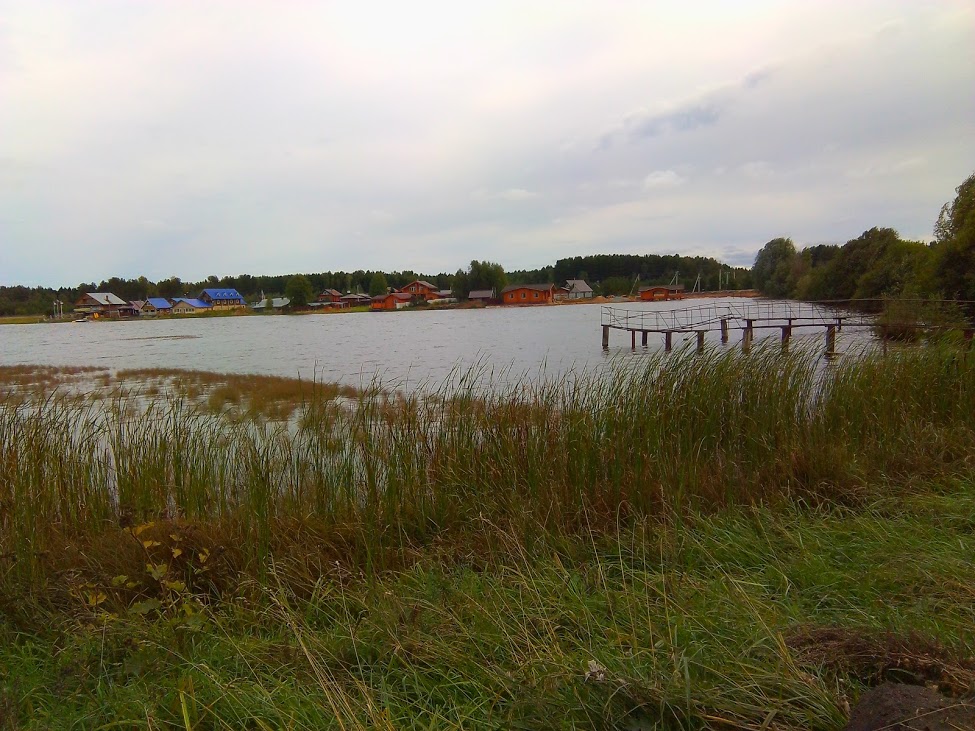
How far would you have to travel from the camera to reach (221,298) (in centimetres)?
14125

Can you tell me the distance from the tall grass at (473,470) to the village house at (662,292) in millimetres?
129090

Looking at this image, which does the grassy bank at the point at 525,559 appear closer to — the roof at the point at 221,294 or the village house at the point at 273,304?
the village house at the point at 273,304

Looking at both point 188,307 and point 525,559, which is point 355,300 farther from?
point 525,559

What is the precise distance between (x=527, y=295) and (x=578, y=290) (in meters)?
22.6

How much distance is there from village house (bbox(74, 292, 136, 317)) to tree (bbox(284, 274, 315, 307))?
3347 centimetres

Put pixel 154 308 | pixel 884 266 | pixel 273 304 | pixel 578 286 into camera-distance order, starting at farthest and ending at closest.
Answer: pixel 578 286
pixel 273 304
pixel 154 308
pixel 884 266

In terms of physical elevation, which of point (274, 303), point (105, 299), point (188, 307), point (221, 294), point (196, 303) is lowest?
point (188, 307)

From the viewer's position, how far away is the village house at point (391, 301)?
130875mm

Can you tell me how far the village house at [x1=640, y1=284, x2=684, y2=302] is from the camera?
133250mm

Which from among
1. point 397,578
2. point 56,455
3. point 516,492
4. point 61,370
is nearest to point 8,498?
point 56,455

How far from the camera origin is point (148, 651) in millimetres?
3188

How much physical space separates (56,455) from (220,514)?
1.88m

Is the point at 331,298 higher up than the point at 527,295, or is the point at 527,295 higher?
the point at 331,298

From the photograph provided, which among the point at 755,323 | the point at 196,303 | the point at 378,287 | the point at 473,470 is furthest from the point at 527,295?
the point at 473,470
